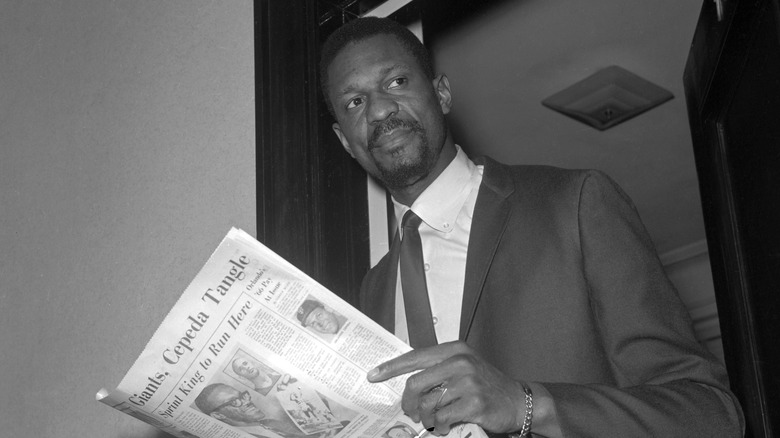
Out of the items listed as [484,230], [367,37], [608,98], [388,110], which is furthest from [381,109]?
[608,98]

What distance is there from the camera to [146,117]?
172 cm

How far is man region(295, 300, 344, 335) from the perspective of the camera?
931 mm

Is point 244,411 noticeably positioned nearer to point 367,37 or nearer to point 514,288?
point 514,288

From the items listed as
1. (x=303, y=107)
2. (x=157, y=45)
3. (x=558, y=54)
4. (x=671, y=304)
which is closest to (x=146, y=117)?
(x=157, y=45)

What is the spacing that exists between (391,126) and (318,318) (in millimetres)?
445

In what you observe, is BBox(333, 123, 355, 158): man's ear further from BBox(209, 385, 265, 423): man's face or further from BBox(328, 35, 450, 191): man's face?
BBox(209, 385, 265, 423): man's face

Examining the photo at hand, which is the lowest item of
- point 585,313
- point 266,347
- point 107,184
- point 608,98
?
point 608,98

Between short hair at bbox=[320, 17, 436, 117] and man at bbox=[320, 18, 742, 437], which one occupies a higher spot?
short hair at bbox=[320, 17, 436, 117]

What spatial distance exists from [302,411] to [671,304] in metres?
0.43

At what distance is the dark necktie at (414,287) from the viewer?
116 cm

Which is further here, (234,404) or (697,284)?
(697,284)

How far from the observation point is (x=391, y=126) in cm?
131

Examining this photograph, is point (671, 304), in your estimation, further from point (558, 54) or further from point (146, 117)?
point (558, 54)

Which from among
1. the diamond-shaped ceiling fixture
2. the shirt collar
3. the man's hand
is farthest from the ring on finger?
the diamond-shaped ceiling fixture
